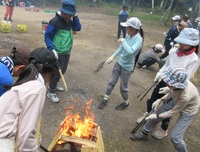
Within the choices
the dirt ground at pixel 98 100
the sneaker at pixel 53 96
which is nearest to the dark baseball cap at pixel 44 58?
the dirt ground at pixel 98 100

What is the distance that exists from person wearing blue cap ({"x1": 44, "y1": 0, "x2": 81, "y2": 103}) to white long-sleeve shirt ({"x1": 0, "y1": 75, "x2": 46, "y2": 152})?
8.28 ft

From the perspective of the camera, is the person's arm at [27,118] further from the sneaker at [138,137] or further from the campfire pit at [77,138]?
the sneaker at [138,137]

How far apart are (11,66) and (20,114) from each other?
0.88m

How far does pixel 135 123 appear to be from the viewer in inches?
187

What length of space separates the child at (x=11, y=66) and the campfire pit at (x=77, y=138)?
972 millimetres

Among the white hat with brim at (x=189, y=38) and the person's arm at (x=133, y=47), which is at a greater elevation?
the white hat with brim at (x=189, y=38)

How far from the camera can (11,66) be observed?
237cm

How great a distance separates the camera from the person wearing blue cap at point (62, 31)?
4.30 metres

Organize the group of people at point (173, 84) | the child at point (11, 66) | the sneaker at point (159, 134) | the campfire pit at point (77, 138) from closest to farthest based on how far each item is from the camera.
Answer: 1. the child at point (11, 66)
2. the campfire pit at point (77, 138)
3. the group of people at point (173, 84)
4. the sneaker at point (159, 134)

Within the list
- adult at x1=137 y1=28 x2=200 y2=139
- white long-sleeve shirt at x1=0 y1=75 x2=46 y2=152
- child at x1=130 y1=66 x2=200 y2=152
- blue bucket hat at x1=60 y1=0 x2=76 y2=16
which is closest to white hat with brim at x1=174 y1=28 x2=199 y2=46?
adult at x1=137 y1=28 x2=200 y2=139

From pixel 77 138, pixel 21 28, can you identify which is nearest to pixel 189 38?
pixel 77 138

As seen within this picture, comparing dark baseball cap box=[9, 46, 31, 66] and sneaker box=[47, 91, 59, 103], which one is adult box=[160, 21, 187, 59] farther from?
dark baseball cap box=[9, 46, 31, 66]

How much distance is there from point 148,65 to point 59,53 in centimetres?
460

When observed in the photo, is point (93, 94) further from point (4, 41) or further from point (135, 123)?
point (4, 41)
